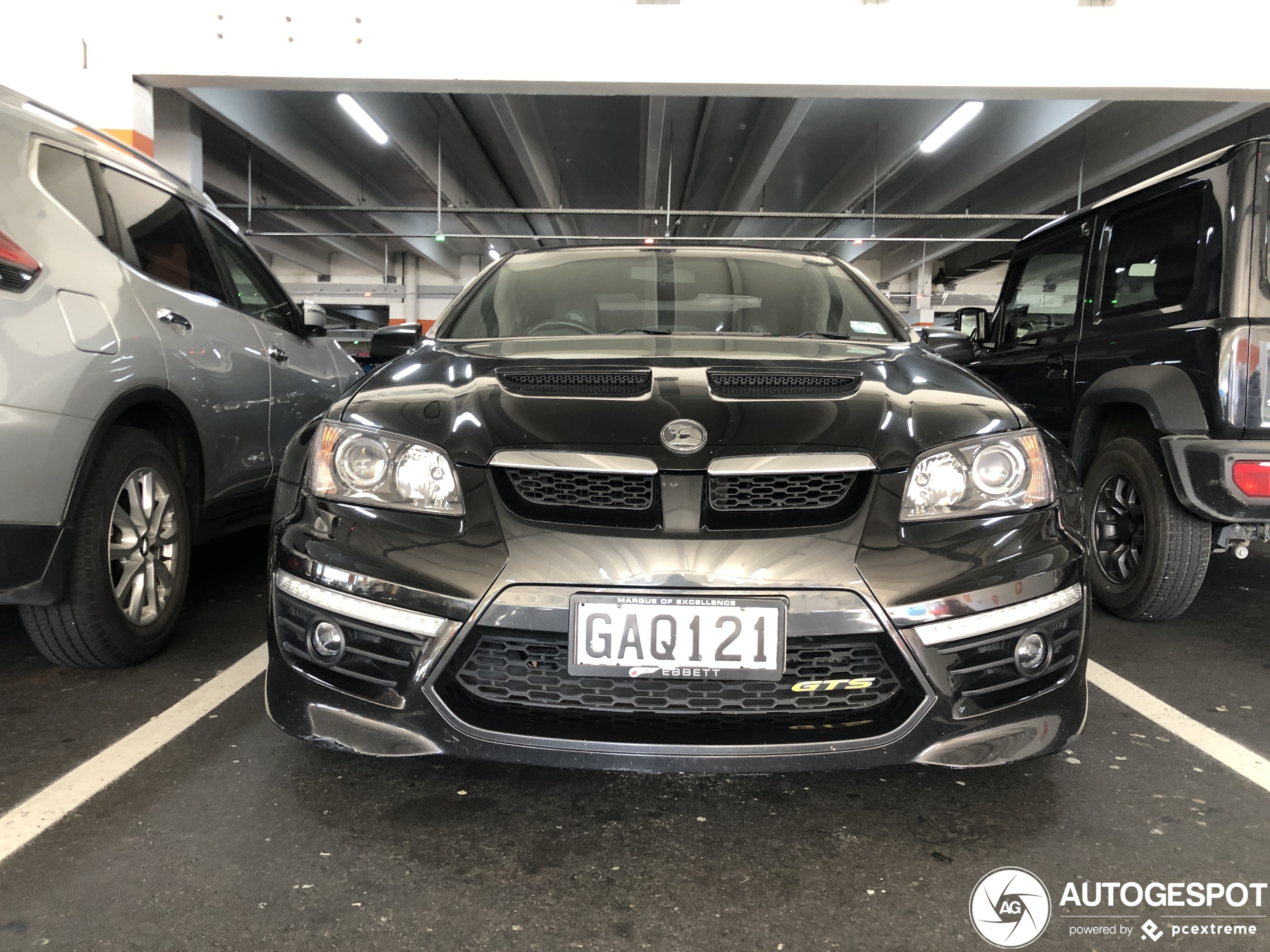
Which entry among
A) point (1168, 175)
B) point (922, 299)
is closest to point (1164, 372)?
point (1168, 175)

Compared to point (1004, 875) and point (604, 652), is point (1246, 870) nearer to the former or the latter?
point (1004, 875)

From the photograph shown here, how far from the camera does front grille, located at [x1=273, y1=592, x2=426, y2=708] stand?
4.66 feet

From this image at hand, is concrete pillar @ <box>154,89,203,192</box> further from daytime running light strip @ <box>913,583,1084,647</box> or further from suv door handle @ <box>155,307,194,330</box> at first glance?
daytime running light strip @ <box>913,583,1084,647</box>

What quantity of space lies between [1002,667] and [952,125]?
10329 mm

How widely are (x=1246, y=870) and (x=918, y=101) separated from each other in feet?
33.2

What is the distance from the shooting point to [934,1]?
685 cm

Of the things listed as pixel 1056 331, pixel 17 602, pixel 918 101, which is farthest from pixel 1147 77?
pixel 17 602

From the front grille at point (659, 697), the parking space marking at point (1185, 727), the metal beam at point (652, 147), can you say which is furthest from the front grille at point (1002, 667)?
the metal beam at point (652, 147)

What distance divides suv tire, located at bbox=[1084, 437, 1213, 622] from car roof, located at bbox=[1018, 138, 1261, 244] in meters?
0.97

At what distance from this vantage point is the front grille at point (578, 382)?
1691 millimetres

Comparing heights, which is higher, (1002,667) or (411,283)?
(411,283)

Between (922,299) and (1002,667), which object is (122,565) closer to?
(1002,667)

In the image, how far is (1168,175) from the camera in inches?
119

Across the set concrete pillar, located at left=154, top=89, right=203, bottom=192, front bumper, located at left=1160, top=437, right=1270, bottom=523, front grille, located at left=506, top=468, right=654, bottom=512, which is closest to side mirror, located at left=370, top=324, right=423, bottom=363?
front grille, located at left=506, top=468, right=654, bottom=512
